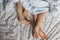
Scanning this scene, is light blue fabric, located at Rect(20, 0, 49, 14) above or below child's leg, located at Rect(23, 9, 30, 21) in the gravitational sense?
above

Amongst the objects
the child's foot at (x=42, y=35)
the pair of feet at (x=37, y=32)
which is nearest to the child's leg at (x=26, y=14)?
the pair of feet at (x=37, y=32)

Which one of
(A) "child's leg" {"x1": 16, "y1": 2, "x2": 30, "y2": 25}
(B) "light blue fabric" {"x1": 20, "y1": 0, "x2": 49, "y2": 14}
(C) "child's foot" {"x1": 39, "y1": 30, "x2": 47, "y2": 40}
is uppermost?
(B) "light blue fabric" {"x1": 20, "y1": 0, "x2": 49, "y2": 14}

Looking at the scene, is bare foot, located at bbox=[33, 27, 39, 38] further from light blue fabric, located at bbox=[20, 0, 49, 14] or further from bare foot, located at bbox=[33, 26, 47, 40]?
light blue fabric, located at bbox=[20, 0, 49, 14]

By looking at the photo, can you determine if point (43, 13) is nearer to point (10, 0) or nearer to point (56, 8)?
point (56, 8)

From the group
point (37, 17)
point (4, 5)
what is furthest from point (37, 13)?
point (4, 5)

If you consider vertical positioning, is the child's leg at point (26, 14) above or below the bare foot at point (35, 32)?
above

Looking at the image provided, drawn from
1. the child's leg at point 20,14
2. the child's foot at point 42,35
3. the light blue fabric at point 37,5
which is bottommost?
the child's foot at point 42,35

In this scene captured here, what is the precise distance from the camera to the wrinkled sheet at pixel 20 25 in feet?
2.95

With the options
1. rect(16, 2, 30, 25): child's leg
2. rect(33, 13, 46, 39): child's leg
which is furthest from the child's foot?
rect(16, 2, 30, 25): child's leg

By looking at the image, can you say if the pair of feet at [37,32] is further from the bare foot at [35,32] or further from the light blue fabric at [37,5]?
the light blue fabric at [37,5]

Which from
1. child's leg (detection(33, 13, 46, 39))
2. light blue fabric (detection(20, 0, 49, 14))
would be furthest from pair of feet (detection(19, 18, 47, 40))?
light blue fabric (detection(20, 0, 49, 14))

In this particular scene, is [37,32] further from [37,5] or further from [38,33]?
[37,5]

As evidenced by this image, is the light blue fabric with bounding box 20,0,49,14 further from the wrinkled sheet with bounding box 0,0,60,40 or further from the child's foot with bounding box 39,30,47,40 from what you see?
the child's foot with bounding box 39,30,47,40

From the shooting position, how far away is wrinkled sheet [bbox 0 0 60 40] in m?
0.90
